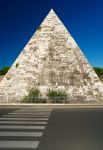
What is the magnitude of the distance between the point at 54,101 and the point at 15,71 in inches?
176

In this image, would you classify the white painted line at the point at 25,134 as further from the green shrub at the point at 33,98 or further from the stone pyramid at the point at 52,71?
the stone pyramid at the point at 52,71

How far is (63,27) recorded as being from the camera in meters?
30.9

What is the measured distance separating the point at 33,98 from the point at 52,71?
10.1 feet

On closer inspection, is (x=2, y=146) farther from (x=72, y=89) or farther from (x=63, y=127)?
(x=72, y=89)

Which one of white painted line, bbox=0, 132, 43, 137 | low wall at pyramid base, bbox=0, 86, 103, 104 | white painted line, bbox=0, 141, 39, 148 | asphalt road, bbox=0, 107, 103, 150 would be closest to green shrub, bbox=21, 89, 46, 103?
low wall at pyramid base, bbox=0, 86, 103, 104

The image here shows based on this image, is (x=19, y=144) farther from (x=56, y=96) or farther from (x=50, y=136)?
(x=56, y=96)

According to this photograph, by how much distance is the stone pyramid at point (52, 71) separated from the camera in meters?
29.0

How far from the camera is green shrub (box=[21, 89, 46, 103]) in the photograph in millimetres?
28141

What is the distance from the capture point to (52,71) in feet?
97.0

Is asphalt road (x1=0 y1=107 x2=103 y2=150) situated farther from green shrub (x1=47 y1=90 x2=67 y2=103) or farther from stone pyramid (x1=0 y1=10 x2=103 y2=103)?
stone pyramid (x1=0 y1=10 x2=103 y2=103)

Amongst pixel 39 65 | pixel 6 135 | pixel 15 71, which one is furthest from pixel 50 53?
pixel 6 135

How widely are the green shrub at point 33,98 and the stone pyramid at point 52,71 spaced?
473 millimetres

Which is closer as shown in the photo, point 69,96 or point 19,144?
point 19,144

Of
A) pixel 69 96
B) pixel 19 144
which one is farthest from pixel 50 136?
pixel 69 96
